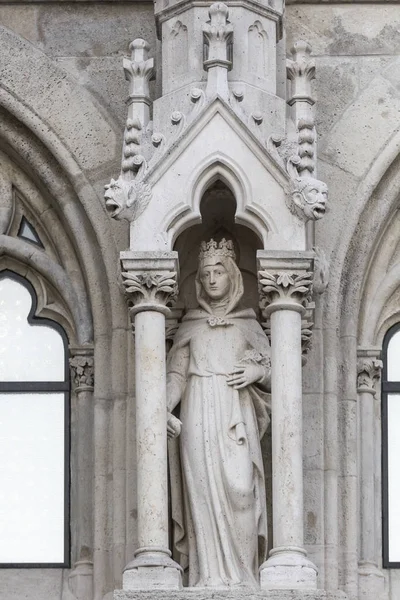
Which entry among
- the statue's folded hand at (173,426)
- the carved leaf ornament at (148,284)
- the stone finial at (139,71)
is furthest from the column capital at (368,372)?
the stone finial at (139,71)

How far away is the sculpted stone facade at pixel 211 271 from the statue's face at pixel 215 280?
10 millimetres

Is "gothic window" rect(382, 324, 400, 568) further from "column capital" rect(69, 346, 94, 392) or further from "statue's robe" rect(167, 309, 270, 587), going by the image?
"column capital" rect(69, 346, 94, 392)

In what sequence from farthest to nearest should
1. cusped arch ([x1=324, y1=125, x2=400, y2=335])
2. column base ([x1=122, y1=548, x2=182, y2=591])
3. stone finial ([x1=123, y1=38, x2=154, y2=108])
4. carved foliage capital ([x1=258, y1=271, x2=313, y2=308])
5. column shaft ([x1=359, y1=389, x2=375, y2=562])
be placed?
cusped arch ([x1=324, y1=125, x2=400, y2=335])
column shaft ([x1=359, y1=389, x2=375, y2=562])
stone finial ([x1=123, y1=38, x2=154, y2=108])
carved foliage capital ([x1=258, y1=271, x2=313, y2=308])
column base ([x1=122, y1=548, x2=182, y2=591])

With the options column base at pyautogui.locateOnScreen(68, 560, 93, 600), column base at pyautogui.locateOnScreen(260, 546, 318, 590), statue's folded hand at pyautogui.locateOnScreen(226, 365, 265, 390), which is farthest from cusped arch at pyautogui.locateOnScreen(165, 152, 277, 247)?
column base at pyautogui.locateOnScreen(68, 560, 93, 600)

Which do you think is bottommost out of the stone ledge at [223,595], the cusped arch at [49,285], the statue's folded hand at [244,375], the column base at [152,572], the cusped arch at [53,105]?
the stone ledge at [223,595]

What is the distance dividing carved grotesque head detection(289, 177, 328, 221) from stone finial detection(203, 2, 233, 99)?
25.1 inches

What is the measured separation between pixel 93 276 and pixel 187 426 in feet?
3.90

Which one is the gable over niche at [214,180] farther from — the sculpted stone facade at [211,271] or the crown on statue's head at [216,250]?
the crown on statue's head at [216,250]

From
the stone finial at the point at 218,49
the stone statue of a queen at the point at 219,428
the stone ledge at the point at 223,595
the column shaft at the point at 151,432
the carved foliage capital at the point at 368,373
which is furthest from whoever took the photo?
the carved foliage capital at the point at 368,373

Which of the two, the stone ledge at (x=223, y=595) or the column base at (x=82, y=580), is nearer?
the stone ledge at (x=223, y=595)

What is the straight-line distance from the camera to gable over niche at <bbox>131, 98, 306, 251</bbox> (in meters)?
16.5

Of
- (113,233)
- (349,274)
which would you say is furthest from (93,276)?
(349,274)

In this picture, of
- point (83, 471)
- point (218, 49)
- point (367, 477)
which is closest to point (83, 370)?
point (83, 471)

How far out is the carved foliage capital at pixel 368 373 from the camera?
17.3 meters
